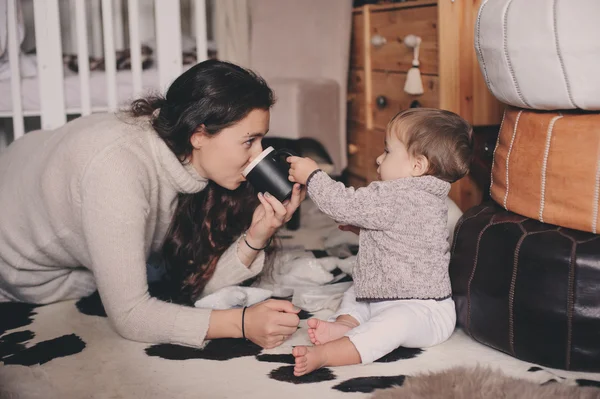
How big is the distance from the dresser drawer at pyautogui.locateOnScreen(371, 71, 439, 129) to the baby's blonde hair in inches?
28.6

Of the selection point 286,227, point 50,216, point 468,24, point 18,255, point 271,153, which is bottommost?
point 286,227

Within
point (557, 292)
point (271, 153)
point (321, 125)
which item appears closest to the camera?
point (557, 292)

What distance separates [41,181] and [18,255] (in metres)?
0.20

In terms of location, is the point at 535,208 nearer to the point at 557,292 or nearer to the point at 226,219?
the point at 557,292

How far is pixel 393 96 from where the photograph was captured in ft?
8.27

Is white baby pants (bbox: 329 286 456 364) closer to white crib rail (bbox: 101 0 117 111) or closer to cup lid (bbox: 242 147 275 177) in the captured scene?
cup lid (bbox: 242 147 275 177)

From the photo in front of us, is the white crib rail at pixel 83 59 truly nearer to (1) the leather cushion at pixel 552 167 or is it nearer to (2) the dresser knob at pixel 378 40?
(2) the dresser knob at pixel 378 40

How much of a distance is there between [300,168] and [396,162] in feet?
0.66

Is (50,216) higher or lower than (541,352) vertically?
higher

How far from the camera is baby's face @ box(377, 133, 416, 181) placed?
1438mm

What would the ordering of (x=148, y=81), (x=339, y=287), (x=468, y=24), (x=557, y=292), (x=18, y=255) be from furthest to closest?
(x=148, y=81) → (x=468, y=24) → (x=339, y=287) → (x=18, y=255) → (x=557, y=292)

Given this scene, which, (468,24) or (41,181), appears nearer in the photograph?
(41,181)

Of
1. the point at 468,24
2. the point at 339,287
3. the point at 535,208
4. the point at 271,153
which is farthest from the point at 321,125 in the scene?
the point at 535,208

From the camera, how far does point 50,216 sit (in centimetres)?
156
